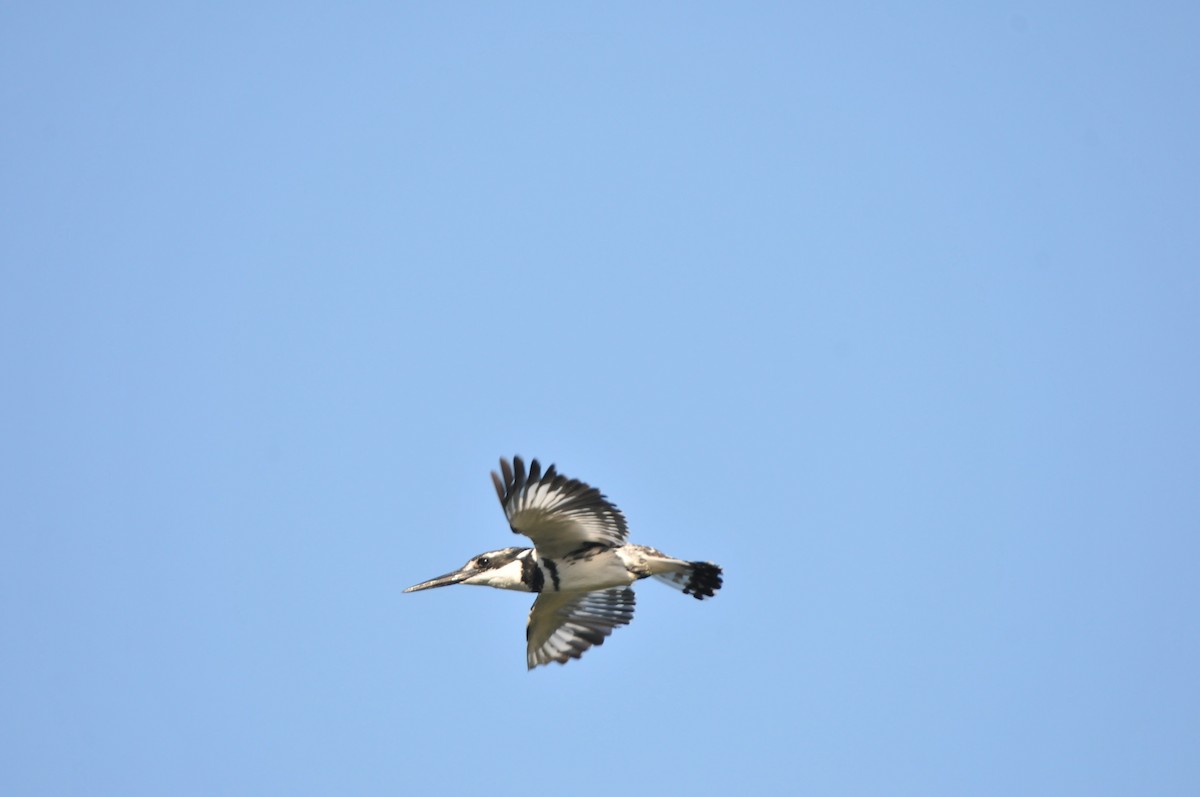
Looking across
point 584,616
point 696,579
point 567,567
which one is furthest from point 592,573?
point 696,579

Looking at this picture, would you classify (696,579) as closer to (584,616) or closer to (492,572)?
(584,616)

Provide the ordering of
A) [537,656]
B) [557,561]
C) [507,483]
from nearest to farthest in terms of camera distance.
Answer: [507,483] → [557,561] → [537,656]

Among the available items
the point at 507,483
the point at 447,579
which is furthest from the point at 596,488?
the point at 447,579

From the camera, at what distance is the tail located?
1563cm

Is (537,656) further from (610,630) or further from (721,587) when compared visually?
(721,587)

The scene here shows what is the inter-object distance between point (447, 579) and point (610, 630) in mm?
1786

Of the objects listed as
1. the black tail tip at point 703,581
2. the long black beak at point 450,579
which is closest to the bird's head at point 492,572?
Answer: the long black beak at point 450,579

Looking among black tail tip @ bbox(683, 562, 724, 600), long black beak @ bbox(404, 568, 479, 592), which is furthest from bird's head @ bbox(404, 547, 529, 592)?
black tail tip @ bbox(683, 562, 724, 600)

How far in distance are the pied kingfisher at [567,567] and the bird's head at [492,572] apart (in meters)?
0.01

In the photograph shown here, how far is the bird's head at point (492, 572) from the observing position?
1530 centimetres

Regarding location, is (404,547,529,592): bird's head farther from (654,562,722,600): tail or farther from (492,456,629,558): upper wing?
(654,562,722,600): tail

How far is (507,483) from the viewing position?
1389cm

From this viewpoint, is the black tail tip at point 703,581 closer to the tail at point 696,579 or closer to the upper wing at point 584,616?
the tail at point 696,579

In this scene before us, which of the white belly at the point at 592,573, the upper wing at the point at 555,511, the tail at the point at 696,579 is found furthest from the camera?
the tail at the point at 696,579
